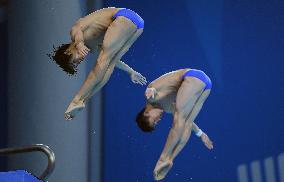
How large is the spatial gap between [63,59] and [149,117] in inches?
39.3

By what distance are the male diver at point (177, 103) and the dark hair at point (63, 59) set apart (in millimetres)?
810

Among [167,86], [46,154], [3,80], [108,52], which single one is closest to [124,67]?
[167,86]

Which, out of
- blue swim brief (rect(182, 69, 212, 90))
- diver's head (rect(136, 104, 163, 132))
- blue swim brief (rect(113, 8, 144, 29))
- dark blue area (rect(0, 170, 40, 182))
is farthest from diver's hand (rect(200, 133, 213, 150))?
dark blue area (rect(0, 170, 40, 182))

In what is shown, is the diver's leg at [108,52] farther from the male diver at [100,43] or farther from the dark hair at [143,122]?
the dark hair at [143,122]

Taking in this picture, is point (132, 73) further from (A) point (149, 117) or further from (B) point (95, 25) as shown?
(B) point (95, 25)

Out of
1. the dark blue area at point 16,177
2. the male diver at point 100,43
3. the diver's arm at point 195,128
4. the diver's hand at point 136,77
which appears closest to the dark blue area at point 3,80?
the male diver at point 100,43

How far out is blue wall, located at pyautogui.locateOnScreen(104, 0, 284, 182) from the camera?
473cm

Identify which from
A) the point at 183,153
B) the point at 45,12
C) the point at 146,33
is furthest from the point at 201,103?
the point at 45,12

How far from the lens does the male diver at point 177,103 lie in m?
4.31

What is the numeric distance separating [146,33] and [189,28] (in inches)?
18.5

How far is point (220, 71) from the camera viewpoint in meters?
4.87

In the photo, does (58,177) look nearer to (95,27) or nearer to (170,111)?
(170,111)

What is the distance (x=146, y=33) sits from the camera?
518cm

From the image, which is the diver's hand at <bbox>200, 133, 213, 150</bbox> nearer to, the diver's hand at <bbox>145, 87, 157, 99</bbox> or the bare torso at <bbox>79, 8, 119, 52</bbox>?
the diver's hand at <bbox>145, 87, 157, 99</bbox>
